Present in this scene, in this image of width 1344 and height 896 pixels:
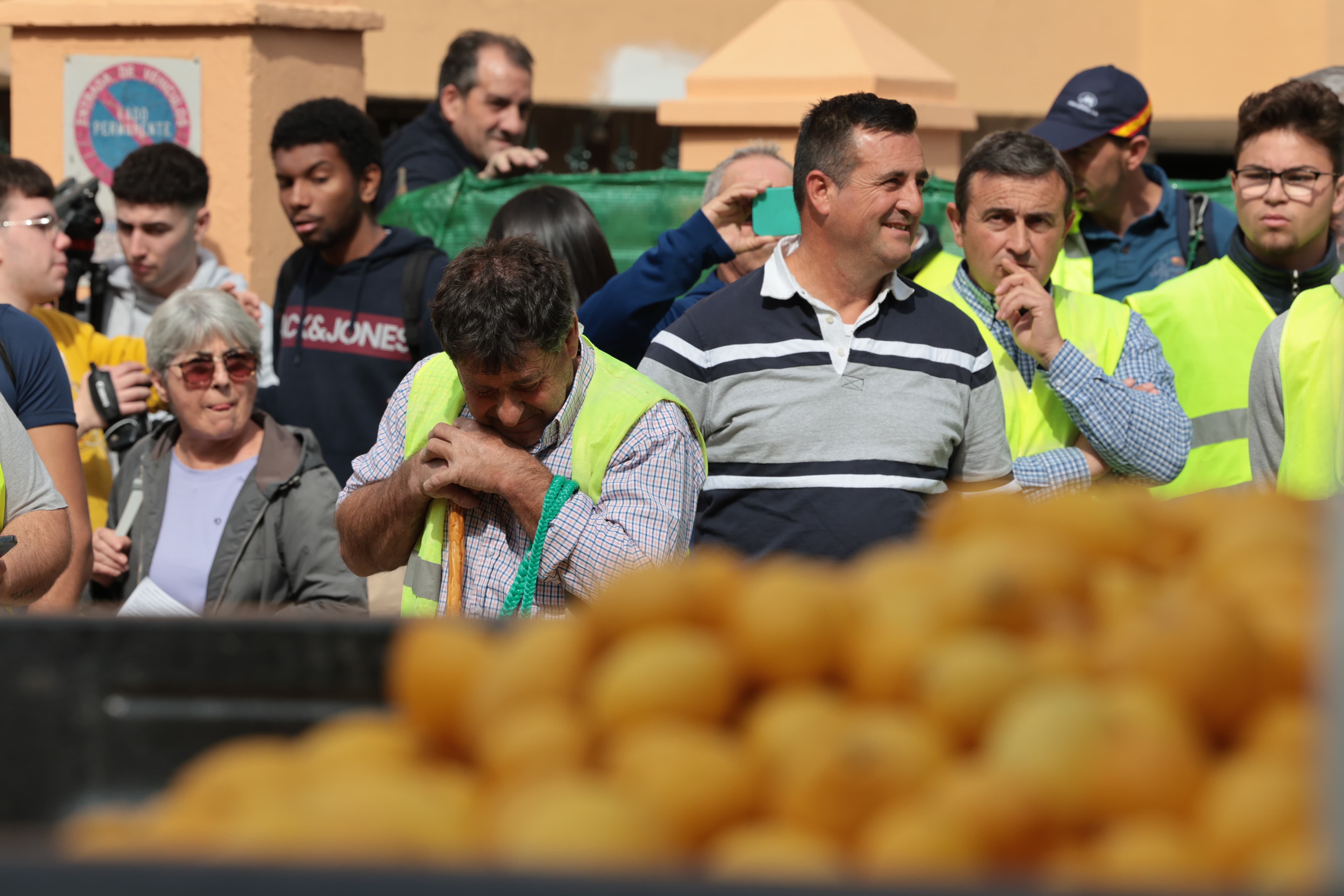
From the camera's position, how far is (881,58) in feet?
21.5

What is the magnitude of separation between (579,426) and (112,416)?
7.05ft

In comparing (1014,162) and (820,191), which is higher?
(1014,162)

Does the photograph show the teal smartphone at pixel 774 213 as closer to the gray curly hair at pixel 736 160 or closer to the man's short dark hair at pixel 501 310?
the gray curly hair at pixel 736 160

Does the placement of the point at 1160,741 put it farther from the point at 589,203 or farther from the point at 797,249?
the point at 589,203

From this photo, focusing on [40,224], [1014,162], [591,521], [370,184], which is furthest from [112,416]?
[1014,162]

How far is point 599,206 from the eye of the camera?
601 cm

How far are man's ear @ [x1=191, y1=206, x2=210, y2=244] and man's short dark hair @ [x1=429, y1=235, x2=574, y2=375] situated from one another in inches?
106

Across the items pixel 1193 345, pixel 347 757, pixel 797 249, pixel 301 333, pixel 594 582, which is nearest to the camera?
pixel 347 757

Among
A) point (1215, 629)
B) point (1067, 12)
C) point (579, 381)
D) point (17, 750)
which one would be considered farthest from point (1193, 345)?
point (1067, 12)

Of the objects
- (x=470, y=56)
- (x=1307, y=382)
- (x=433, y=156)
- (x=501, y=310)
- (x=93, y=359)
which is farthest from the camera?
(x=433, y=156)

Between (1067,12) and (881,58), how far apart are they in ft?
10.7

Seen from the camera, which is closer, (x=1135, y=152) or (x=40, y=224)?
(x=40, y=224)

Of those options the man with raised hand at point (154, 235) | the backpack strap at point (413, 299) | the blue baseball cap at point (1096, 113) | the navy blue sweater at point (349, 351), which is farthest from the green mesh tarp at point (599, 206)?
the blue baseball cap at point (1096, 113)

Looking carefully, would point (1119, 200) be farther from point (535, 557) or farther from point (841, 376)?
point (535, 557)
